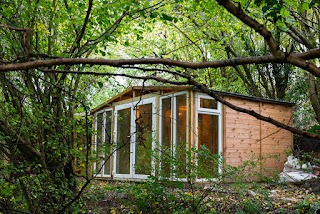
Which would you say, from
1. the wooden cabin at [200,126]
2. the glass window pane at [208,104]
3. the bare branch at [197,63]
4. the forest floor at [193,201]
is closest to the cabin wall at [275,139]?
the wooden cabin at [200,126]

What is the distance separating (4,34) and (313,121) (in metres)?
11.5

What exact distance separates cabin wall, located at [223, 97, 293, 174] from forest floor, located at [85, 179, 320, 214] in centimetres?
238

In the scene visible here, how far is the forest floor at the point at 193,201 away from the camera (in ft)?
17.0

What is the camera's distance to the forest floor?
518 cm

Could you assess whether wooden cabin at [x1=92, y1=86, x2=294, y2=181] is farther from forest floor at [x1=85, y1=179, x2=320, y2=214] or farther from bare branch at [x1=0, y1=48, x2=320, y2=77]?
bare branch at [x1=0, y1=48, x2=320, y2=77]

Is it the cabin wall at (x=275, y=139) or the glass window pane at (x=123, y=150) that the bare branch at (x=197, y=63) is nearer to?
the cabin wall at (x=275, y=139)

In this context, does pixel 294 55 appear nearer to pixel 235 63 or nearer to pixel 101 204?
pixel 235 63

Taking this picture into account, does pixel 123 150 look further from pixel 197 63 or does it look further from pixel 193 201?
pixel 197 63

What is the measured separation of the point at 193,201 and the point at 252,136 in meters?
4.92

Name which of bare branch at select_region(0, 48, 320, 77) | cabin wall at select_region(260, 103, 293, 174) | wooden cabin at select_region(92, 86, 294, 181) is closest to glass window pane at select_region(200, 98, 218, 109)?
wooden cabin at select_region(92, 86, 294, 181)

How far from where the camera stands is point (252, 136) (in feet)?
31.0

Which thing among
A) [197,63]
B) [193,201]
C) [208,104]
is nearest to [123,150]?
[208,104]

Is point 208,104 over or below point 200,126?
over

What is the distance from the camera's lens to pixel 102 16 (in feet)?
14.4
